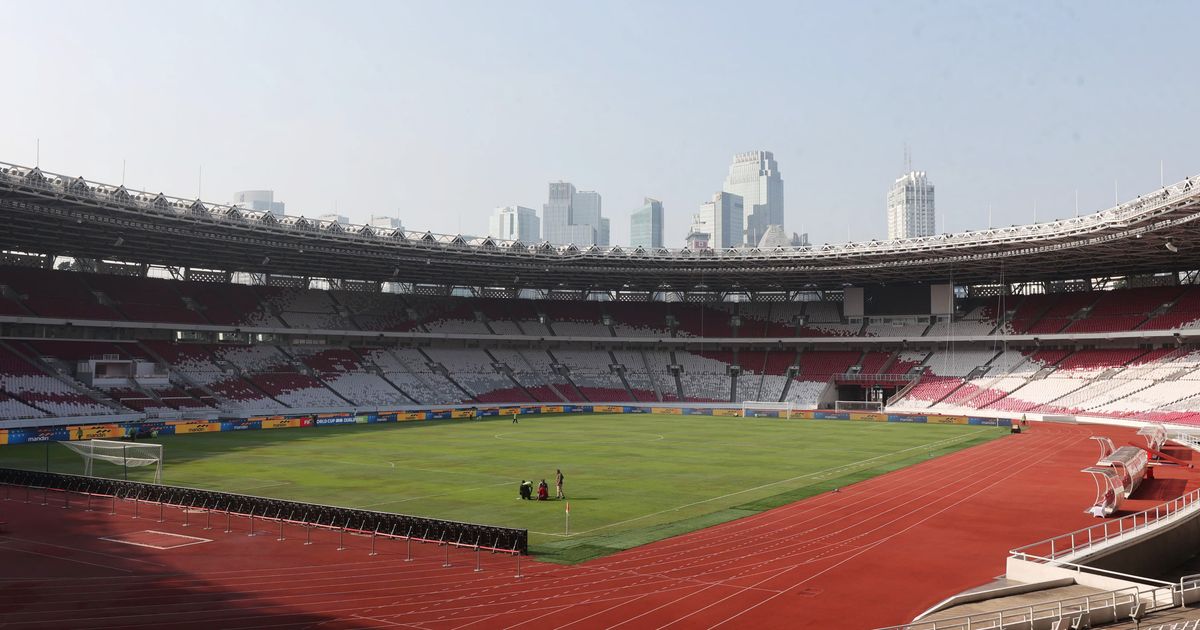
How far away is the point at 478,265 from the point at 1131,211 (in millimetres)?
53363

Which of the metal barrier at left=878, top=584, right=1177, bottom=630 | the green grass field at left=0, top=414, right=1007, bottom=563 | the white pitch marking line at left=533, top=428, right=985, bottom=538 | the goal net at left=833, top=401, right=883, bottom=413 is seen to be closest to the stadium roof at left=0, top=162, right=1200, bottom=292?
the goal net at left=833, top=401, right=883, bottom=413

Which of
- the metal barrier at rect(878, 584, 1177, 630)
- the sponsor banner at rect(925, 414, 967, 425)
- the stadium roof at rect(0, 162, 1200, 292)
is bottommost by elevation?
the sponsor banner at rect(925, 414, 967, 425)

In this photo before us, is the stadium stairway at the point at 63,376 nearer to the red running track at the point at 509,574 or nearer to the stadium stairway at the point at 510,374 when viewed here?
the red running track at the point at 509,574

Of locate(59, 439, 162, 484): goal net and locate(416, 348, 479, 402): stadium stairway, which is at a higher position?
locate(416, 348, 479, 402): stadium stairway

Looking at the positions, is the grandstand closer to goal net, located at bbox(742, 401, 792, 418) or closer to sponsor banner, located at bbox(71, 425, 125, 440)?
goal net, located at bbox(742, 401, 792, 418)

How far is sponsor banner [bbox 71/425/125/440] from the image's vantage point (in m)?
55.8

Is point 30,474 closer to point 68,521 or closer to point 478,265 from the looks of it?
→ point 68,521

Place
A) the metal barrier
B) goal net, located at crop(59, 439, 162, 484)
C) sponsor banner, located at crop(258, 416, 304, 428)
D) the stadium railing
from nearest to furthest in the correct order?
the metal barrier
the stadium railing
goal net, located at crop(59, 439, 162, 484)
sponsor banner, located at crop(258, 416, 304, 428)

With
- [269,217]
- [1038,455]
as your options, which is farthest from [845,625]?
[269,217]

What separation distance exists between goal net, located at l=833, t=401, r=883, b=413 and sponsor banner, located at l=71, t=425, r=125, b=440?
6340 centimetres

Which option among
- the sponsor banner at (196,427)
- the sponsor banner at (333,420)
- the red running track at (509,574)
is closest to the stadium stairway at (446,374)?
the sponsor banner at (333,420)

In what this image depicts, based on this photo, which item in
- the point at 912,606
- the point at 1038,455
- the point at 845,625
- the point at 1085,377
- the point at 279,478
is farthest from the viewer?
the point at 1085,377

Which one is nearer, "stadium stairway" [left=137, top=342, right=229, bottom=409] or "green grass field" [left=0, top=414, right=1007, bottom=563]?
"green grass field" [left=0, top=414, right=1007, bottom=563]

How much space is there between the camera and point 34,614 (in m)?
19.0
